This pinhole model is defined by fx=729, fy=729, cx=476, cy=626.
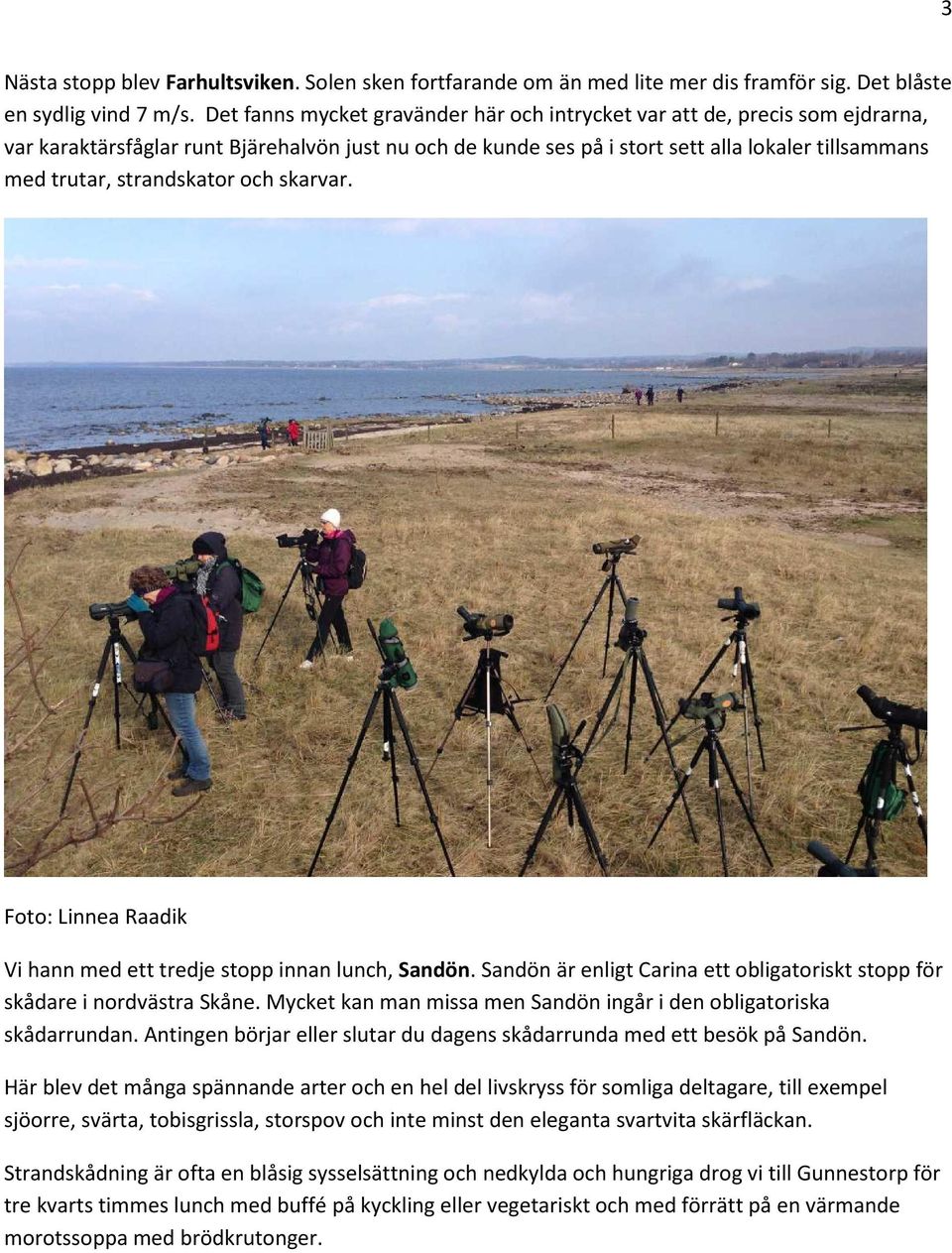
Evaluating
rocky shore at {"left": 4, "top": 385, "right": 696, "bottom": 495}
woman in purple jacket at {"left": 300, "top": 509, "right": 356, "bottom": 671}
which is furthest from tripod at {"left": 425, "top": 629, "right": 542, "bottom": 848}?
rocky shore at {"left": 4, "top": 385, "right": 696, "bottom": 495}

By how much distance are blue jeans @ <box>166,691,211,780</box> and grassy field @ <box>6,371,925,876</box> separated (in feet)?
0.78

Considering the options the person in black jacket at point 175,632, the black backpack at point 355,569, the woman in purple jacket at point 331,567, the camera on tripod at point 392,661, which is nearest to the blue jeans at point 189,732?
the person in black jacket at point 175,632

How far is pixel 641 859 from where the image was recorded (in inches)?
201

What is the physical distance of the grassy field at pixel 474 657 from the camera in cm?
531

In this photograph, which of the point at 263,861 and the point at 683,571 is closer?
the point at 263,861

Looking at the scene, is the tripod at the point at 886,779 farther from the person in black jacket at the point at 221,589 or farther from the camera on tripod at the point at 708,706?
the person in black jacket at the point at 221,589

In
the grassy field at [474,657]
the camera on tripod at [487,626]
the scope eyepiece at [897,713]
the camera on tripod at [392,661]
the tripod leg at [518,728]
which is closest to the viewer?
the scope eyepiece at [897,713]

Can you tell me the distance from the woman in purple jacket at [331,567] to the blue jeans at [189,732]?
2.35m

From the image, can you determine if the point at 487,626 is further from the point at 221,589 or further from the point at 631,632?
the point at 221,589
